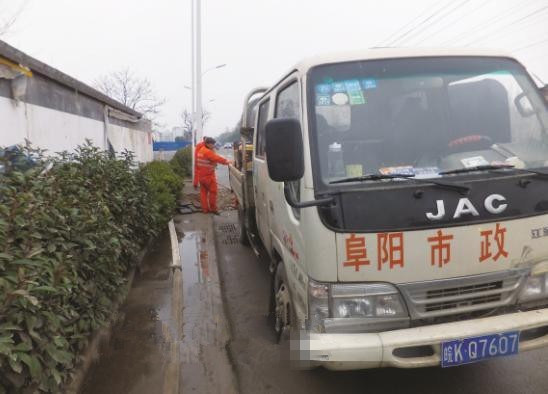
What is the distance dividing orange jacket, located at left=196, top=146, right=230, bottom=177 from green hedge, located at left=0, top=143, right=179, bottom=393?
3883 millimetres

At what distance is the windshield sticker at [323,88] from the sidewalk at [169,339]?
2.14 meters

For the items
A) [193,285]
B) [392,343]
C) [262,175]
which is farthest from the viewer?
[193,285]

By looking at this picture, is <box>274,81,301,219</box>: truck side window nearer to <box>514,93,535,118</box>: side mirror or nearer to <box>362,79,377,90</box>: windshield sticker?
<box>362,79,377,90</box>: windshield sticker

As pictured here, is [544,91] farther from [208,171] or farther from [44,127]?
[208,171]

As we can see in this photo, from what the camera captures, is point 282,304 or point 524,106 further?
point 282,304

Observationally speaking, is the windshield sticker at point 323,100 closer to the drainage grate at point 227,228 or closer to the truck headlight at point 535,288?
the truck headlight at point 535,288

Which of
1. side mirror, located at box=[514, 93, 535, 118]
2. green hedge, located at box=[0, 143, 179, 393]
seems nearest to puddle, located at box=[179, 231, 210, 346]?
green hedge, located at box=[0, 143, 179, 393]

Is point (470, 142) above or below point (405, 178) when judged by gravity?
above

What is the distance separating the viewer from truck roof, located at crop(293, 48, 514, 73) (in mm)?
2607

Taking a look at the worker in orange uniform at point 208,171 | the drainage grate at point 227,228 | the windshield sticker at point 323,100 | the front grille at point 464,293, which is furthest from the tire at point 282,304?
A: the worker in orange uniform at point 208,171

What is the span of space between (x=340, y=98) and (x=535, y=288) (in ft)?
5.36

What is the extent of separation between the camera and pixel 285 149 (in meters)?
2.22

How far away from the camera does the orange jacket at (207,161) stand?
8.18 meters

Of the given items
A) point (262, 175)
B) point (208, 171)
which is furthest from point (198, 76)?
point (262, 175)
